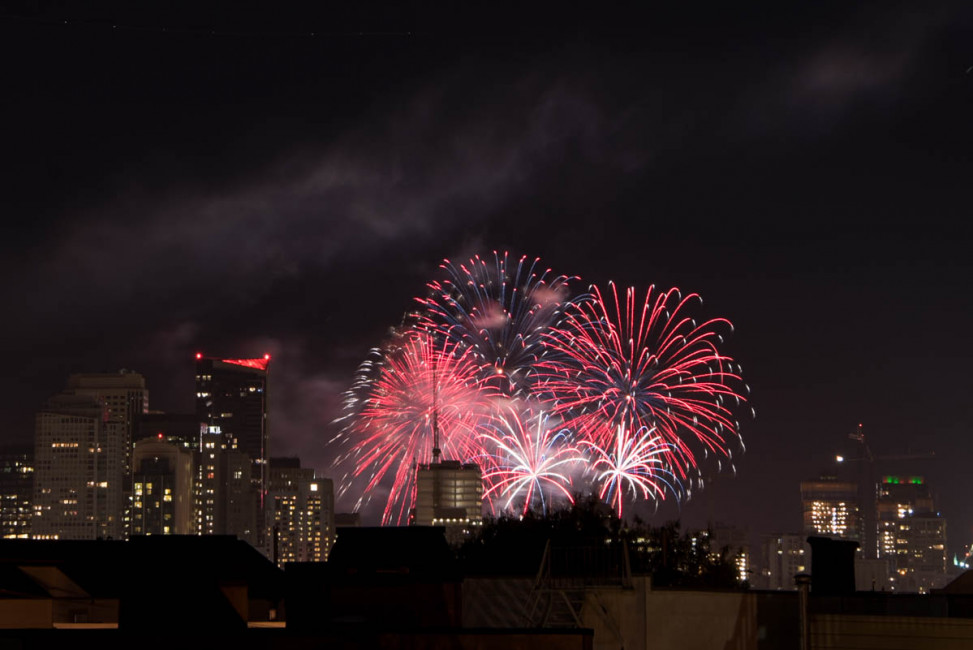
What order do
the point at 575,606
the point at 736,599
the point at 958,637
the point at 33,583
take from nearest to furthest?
the point at 958,637
the point at 736,599
the point at 575,606
the point at 33,583

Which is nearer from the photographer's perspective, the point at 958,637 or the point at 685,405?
the point at 958,637

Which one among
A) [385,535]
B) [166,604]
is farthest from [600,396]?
[166,604]

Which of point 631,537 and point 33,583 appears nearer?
point 33,583

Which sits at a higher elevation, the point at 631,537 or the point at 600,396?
the point at 600,396

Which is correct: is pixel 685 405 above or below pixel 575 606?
above

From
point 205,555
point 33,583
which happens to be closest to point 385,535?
point 205,555

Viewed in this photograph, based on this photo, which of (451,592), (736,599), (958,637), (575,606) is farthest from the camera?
(451,592)

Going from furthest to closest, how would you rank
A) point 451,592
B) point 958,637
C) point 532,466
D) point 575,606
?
point 532,466 < point 451,592 < point 575,606 < point 958,637

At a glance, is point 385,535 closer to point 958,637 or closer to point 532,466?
point 958,637

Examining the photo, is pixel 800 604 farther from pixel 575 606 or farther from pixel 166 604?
pixel 166 604
